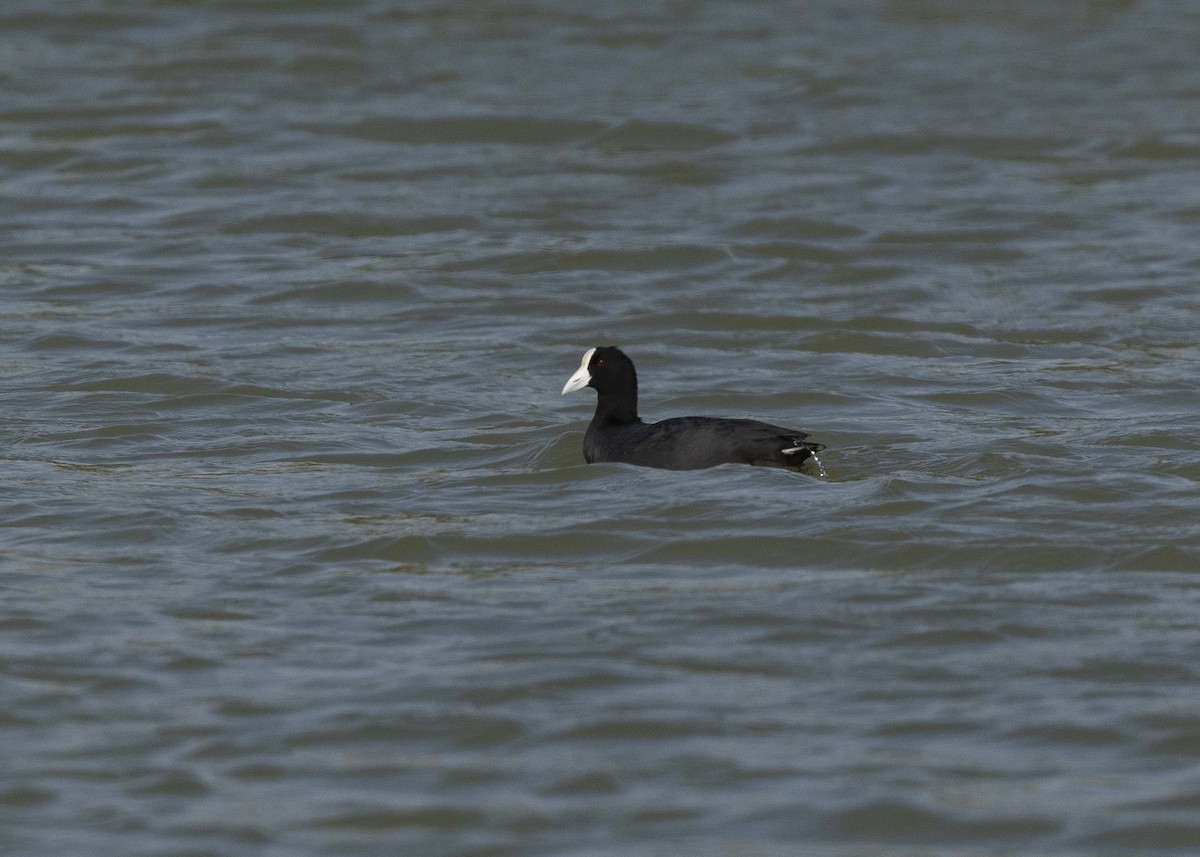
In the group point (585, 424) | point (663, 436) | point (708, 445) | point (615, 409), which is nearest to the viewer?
point (708, 445)

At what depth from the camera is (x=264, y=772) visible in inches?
260

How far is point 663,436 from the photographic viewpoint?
10.3 metres

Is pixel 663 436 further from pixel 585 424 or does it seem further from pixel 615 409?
pixel 585 424

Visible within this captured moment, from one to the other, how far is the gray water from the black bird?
13 centimetres

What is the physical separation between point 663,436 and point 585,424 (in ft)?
5.42

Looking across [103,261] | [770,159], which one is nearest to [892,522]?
[103,261]

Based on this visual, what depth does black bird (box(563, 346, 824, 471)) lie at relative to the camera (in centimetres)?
996

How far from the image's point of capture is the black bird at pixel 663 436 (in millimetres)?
9961

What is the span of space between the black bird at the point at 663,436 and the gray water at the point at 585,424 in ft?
0.41

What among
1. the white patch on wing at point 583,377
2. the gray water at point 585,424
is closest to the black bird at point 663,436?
the white patch on wing at point 583,377

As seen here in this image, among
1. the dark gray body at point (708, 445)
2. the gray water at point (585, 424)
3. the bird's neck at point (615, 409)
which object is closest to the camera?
the gray water at point (585, 424)

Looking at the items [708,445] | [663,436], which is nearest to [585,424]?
[663,436]

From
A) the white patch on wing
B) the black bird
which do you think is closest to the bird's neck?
the black bird

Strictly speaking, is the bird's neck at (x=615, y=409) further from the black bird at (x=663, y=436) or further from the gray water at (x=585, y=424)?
the gray water at (x=585, y=424)
